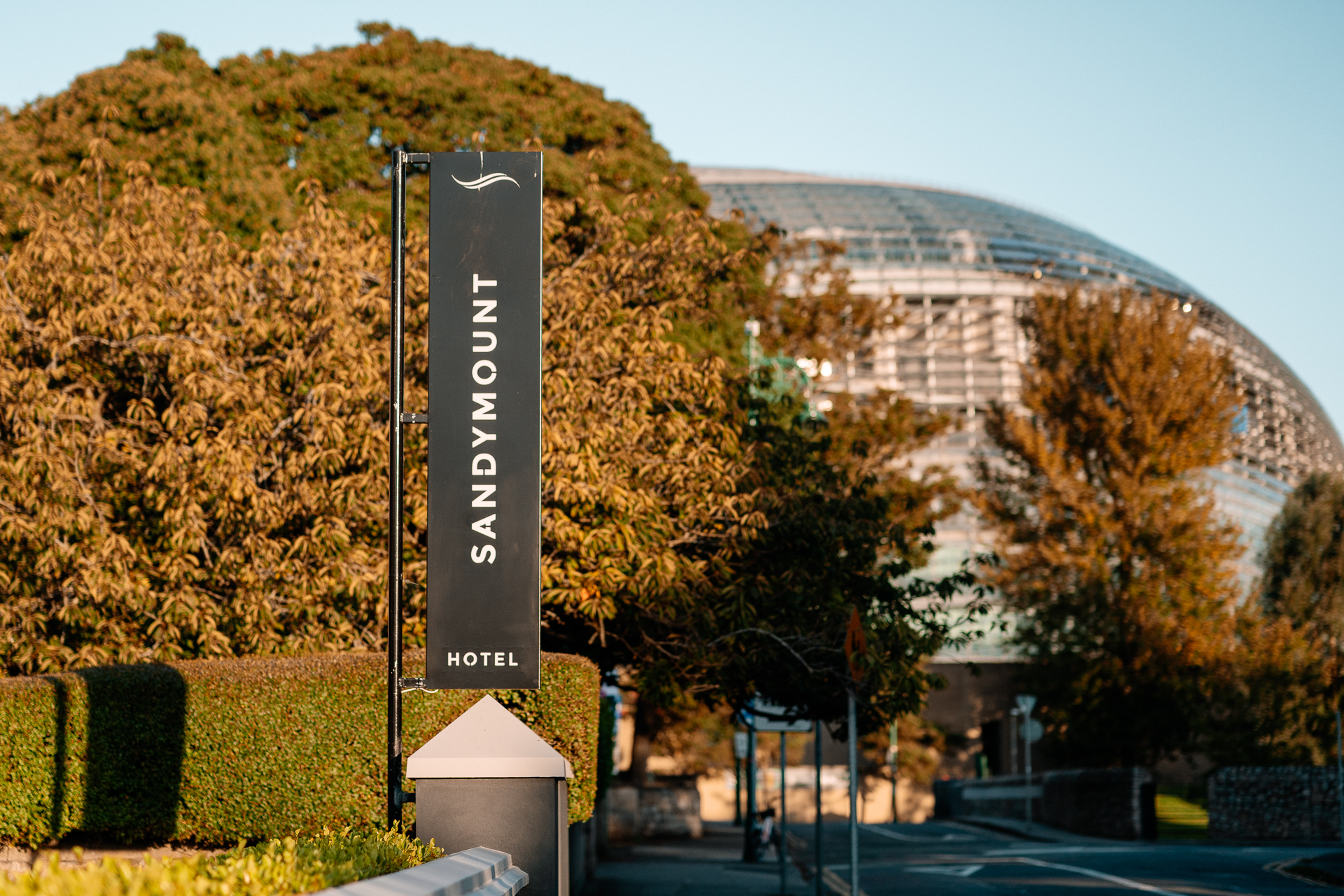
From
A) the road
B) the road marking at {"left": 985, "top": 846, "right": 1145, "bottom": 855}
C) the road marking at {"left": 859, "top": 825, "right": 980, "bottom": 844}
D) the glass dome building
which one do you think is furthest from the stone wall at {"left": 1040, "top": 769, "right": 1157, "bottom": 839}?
the glass dome building

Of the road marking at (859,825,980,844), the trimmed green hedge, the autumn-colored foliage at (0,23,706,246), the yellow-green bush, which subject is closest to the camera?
the yellow-green bush

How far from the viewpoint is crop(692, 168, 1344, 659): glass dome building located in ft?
222

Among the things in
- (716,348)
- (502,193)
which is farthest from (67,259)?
(716,348)

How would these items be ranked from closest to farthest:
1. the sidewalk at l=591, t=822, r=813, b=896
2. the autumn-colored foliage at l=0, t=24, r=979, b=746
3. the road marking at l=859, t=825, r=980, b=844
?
the autumn-colored foliage at l=0, t=24, r=979, b=746 → the sidewalk at l=591, t=822, r=813, b=896 → the road marking at l=859, t=825, r=980, b=844

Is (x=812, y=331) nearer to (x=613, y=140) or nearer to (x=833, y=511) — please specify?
(x=613, y=140)

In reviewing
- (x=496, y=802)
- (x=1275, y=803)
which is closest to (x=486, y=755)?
(x=496, y=802)

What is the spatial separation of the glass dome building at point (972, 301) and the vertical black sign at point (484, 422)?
5476cm

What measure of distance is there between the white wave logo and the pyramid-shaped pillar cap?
3128 millimetres

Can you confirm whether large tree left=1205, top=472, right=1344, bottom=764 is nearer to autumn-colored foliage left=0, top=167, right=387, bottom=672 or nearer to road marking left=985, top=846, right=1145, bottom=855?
road marking left=985, top=846, right=1145, bottom=855

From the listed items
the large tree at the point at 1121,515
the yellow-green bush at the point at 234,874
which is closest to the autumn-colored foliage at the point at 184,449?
the yellow-green bush at the point at 234,874

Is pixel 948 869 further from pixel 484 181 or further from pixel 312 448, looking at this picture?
pixel 484 181

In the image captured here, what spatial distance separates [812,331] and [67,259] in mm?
17358

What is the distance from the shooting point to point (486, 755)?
7688 mm

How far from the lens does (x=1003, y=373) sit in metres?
68.2
